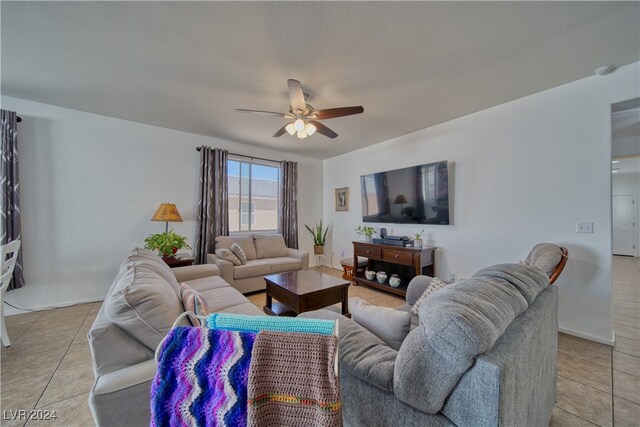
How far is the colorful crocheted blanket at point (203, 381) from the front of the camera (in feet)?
2.00

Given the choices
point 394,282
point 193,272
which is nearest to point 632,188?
point 394,282

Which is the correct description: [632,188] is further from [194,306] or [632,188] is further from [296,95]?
[194,306]

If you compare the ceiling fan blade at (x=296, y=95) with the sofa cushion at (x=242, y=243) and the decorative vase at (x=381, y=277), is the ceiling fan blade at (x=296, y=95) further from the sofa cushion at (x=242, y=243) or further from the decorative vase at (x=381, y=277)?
the decorative vase at (x=381, y=277)

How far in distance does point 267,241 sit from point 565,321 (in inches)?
157

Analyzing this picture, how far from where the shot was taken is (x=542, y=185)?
2.51 meters

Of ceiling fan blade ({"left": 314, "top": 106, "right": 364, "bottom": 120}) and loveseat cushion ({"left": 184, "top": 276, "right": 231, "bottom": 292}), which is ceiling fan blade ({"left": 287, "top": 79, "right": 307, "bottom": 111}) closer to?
ceiling fan blade ({"left": 314, "top": 106, "right": 364, "bottom": 120})

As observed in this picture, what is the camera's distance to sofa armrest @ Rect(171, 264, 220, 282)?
8.79ft

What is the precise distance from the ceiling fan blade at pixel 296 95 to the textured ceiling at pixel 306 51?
0.68 ft

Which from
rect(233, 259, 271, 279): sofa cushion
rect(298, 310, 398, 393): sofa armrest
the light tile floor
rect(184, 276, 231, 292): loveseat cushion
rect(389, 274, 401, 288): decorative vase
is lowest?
the light tile floor

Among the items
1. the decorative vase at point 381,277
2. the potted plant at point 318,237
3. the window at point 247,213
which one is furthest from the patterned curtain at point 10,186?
the decorative vase at point 381,277

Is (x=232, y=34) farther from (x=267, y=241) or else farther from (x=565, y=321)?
(x=565, y=321)

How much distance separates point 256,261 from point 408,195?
2654 mm

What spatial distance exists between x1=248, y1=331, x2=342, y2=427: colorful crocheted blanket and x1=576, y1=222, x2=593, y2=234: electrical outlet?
120 inches

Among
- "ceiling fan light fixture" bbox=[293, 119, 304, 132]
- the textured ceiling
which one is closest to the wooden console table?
the textured ceiling
